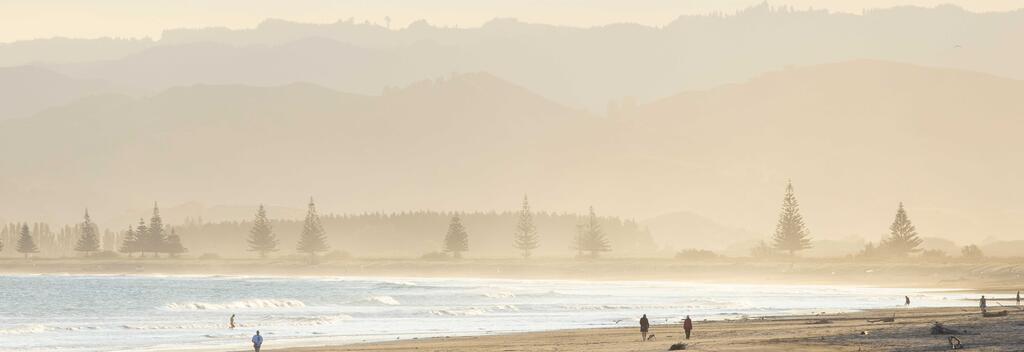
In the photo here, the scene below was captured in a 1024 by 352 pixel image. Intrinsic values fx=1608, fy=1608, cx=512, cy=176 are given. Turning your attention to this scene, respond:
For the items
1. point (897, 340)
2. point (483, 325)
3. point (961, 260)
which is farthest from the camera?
point (961, 260)

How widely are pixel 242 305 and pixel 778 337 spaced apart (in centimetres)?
6852

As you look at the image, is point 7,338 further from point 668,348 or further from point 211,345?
point 668,348

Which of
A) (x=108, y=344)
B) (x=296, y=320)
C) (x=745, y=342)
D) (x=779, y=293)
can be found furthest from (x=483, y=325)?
(x=779, y=293)

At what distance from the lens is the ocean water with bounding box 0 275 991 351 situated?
82938mm

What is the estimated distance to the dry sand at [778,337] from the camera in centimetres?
5706

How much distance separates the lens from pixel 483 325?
9138 centimetres

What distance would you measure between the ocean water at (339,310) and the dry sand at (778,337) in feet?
23.4

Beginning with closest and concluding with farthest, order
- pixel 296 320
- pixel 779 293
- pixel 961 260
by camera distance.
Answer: pixel 296 320 → pixel 779 293 → pixel 961 260

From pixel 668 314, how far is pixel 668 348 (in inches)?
1612

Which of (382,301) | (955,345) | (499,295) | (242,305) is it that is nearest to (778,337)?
(955,345)

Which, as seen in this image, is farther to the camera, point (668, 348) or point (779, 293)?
point (779, 293)

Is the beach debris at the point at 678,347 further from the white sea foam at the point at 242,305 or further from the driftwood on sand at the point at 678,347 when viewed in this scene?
the white sea foam at the point at 242,305

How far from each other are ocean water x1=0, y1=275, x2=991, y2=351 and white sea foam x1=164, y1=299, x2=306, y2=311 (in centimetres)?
9

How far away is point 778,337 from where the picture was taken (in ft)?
213
